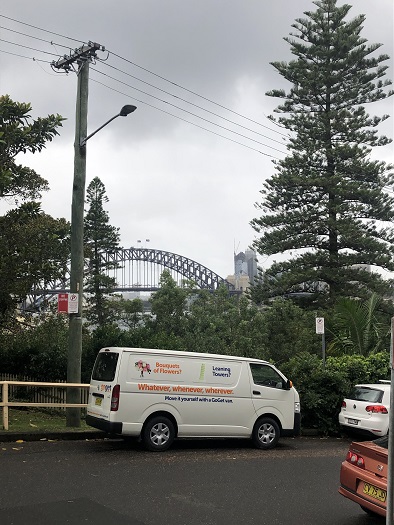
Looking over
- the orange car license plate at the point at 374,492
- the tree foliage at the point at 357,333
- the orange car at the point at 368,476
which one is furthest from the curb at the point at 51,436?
the tree foliage at the point at 357,333

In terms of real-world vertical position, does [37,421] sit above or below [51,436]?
below

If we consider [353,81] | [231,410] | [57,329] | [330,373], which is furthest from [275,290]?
[231,410]

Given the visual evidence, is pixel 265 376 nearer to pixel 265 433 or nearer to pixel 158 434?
pixel 265 433

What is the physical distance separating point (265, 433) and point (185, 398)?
2078mm

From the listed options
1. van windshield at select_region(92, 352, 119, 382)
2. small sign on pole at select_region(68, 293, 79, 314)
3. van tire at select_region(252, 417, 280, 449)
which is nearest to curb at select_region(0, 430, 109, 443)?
van windshield at select_region(92, 352, 119, 382)

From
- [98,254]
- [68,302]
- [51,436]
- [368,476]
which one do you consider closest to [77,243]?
[68,302]

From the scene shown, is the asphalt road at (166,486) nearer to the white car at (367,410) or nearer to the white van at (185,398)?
the white van at (185,398)

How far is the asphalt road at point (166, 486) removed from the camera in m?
6.87

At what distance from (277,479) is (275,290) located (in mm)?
29245

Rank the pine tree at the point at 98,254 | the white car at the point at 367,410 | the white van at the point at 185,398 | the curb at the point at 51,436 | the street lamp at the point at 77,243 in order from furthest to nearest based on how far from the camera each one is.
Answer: the pine tree at the point at 98,254, the white car at the point at 367,410, the street lamp at the point at 77,243, the curb at the point at 51,436, the white van at the point at 185,398

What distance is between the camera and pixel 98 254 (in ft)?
205

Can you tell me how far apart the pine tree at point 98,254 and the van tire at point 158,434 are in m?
49.8

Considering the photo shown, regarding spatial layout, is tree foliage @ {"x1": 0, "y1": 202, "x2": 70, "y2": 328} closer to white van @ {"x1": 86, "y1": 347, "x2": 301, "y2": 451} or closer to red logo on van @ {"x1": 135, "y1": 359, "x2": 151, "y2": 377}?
white van @ {"x1": 86, "y1": 347, "x2": 301, "y2": 451}

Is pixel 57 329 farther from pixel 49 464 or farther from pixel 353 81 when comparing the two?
pixel 353 81
